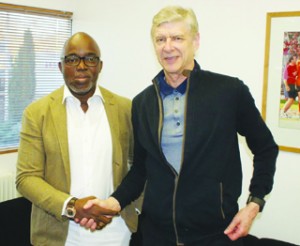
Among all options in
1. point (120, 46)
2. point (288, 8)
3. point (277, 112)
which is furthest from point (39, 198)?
point (120, 46)

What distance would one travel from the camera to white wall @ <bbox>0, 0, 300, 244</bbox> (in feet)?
9.25

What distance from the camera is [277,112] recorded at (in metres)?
2.81

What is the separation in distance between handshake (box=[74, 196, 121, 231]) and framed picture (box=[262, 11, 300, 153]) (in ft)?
5.27

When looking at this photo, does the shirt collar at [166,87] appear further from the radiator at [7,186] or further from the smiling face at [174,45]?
the radiator at [7,186]

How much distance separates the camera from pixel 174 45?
1479 mm

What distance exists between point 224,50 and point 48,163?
1.85 meters

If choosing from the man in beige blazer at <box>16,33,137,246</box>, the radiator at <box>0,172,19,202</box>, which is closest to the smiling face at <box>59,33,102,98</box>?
the man in beige blazer at <box>16,33,137,246</box>

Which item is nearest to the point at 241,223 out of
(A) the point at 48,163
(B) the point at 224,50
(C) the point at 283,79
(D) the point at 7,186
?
(A) the point at 48,163

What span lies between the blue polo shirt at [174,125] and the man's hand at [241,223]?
283mm

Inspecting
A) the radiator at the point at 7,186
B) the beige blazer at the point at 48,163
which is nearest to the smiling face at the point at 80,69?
the beige blazer at the point at 48,163

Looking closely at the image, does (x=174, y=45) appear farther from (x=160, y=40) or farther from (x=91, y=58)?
(x=91, y=58)

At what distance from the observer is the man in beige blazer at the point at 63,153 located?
166 centimetres

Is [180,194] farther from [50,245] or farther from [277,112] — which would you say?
[277,112]

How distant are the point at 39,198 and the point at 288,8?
210cm
